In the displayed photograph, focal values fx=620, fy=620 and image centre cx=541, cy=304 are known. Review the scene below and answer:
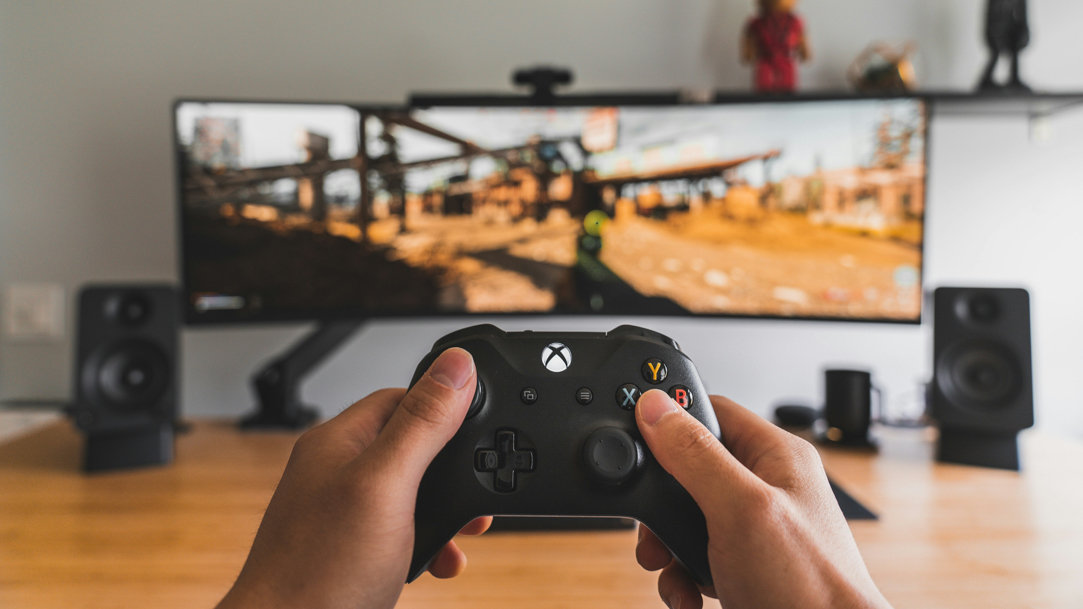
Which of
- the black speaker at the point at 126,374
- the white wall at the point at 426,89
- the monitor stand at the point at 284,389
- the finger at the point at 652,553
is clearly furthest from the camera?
the white wall at the point at 426,89

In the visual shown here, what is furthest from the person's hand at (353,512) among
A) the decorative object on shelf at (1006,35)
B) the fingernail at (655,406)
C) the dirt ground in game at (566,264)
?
the decorative object on shelf at (1006,35)

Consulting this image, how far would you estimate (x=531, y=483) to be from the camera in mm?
389

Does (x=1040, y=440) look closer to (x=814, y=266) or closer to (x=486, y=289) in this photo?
(x=814, y=266)

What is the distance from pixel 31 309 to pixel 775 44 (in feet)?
4.54

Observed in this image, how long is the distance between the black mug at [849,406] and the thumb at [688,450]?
24.9 inches

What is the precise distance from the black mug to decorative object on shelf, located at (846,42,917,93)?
1.62 feet

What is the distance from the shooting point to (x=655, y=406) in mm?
383

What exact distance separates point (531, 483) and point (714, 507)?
11 centimetres

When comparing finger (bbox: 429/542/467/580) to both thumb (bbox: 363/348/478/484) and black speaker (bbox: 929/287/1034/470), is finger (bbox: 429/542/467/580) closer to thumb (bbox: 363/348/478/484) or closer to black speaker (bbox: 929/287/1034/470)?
thumb (bbox: 363/348/478/484)

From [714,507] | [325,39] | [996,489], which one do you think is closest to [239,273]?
[325,39]

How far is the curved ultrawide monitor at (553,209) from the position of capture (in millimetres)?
872

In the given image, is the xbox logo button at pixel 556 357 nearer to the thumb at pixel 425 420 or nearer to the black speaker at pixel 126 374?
the thumb at pixel 425 420

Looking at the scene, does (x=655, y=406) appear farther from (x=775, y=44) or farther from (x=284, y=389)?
(x=775, y=44)

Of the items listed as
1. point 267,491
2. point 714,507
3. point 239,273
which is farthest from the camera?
point 239,273
